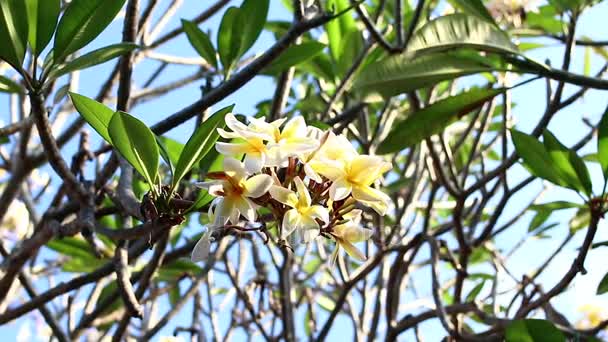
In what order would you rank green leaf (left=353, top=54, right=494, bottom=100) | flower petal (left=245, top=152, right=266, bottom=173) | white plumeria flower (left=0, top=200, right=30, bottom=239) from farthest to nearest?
1. white plumeria flower (left=0, top=200, right=30, bottom=239)
2. green leaf (left=353, top=54, right=494, bottom=100)
3. flower petal (left=245, top=152, right=266, bottom=173)

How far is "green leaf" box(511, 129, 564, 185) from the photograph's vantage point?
1.06m

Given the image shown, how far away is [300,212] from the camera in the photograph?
2.13ft

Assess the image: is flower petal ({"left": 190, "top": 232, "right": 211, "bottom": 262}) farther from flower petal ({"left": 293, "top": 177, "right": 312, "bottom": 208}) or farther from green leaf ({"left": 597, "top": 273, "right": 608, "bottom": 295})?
green leaf ({"left": 597, "top": 273, "right": 608, "bottom": 295})

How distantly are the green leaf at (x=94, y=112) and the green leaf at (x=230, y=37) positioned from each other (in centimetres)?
41

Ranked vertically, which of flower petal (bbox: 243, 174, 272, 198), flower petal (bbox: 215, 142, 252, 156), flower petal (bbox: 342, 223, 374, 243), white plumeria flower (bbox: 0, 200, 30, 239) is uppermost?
white plumeria flower (bbox: 0, 200, 30, 239)

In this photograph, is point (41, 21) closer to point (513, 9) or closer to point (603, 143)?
point (603, 143)

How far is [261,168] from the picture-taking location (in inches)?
25.7

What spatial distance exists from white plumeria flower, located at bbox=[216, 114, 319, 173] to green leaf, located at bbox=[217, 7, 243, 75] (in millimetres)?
458

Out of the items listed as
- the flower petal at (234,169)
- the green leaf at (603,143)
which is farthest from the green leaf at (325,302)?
the flower petal at (234,169)

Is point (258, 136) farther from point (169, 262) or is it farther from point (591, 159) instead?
point (591, 159)

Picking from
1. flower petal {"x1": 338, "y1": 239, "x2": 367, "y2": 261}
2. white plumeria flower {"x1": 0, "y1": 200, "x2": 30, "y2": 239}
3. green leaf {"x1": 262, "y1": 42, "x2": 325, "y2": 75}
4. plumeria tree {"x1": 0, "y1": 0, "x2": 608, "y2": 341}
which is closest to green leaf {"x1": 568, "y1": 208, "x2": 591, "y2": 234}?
plumeria tree {"x1": 0, "y1": 0, "x2": 608, "y2": 341}

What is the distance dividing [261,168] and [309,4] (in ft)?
1.66

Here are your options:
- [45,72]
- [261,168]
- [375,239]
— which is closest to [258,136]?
[261,168]

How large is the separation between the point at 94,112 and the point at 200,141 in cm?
11
